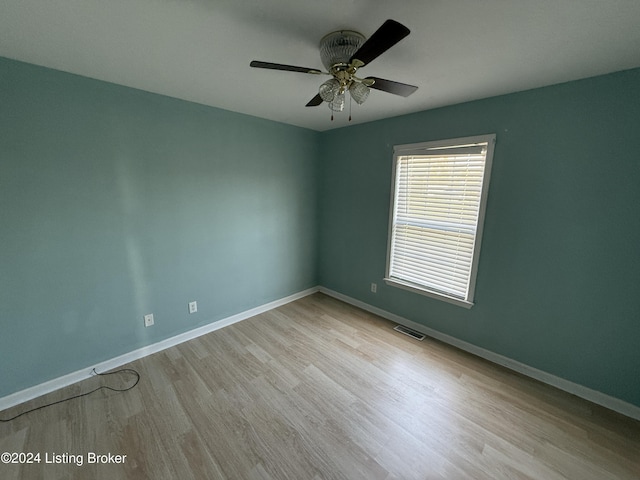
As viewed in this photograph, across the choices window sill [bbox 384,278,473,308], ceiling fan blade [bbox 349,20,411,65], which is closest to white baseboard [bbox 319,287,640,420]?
window sill [bbox 384,278,473,308]

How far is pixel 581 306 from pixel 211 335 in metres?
3.29

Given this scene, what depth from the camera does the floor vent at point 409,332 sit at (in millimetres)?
2627

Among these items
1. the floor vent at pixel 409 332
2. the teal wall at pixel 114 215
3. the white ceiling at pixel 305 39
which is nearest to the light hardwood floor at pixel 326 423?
the floor vent at pixel 409 332

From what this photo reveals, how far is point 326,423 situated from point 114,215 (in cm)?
230

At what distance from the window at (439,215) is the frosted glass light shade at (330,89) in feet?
4.84

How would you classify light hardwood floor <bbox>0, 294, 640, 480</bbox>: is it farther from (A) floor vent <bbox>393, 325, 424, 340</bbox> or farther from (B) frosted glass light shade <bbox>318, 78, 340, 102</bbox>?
(B) frosted glass light shade <bbox>318, 78, 340, 102</bbox>

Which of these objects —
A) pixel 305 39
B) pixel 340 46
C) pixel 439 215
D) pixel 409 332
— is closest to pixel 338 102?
pixel 340 46

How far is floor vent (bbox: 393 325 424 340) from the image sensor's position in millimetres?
2627

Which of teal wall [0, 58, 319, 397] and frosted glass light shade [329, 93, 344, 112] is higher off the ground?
frosted glass light shade [329, 93, 344, 112]

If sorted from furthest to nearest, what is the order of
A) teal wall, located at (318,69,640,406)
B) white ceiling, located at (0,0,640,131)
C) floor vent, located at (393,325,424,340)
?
1. floor vent, located at (393,325,424,340)
2. teal wall, located at (318,69,640,406)
3. white ceiling, located at (0,0,640,131)

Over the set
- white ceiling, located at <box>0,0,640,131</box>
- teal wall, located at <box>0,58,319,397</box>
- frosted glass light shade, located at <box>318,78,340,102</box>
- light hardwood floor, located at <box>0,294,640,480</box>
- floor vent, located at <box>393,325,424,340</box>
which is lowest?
light hardwood floor, located at <box>0,294,640,480</box>

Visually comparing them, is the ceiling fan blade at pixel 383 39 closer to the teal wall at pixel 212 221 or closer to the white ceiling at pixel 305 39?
the white ceiling at pixel 305 39

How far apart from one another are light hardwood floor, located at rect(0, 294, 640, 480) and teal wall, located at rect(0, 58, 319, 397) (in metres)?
0.46

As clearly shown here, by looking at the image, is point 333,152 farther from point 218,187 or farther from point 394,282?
point 394,282
